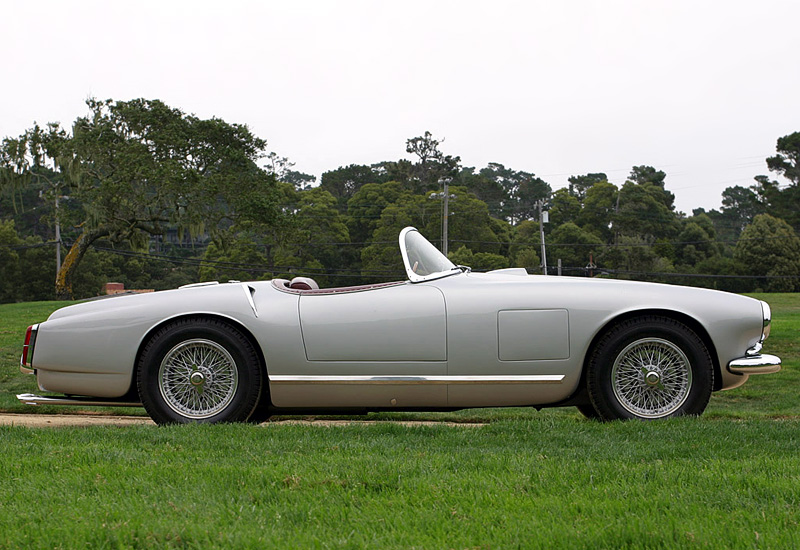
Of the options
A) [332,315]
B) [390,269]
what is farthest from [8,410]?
[390,269]

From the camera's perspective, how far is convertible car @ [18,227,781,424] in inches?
199

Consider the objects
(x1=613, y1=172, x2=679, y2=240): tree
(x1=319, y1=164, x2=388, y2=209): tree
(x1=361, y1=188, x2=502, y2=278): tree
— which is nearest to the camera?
(x1=361, y1=188, x2=502, y2=278): tree

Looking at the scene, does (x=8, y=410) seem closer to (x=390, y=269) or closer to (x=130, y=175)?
(x=130, y=175)

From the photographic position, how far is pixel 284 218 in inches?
1492

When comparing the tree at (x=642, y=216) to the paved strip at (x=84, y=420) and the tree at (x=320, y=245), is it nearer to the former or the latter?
the tree at (x=320, y=245)

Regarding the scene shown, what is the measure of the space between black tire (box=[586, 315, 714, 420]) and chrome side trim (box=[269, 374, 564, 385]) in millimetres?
304

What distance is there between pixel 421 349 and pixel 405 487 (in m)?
1.90

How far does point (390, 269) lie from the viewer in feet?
198

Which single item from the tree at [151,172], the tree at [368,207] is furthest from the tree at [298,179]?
the tree at [151,172]

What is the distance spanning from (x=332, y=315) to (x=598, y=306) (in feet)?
5.73

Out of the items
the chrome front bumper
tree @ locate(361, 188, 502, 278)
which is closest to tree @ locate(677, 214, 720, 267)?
tree @ locate(361, 188, 502, 278)

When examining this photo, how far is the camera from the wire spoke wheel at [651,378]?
200 inches

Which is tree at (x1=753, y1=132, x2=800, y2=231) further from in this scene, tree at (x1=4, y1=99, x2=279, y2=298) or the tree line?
tree at (x1=4, y1=99, x2=279, y2=298)

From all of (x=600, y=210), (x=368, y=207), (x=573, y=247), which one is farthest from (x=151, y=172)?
(x=600, y=210)
